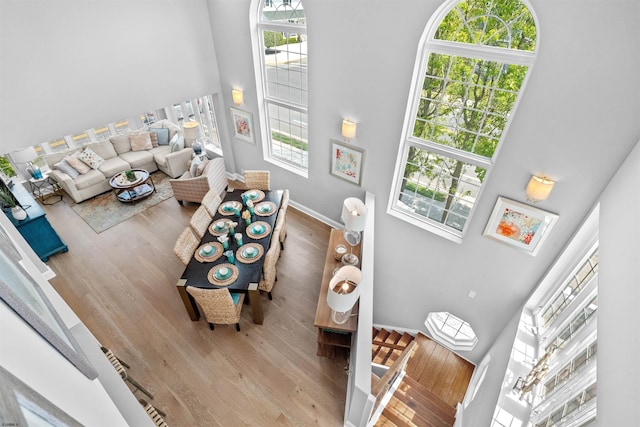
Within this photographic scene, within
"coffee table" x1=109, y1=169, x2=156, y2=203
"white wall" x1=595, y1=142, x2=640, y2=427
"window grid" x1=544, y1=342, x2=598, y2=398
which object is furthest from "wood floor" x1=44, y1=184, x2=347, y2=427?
"white wall" x1=595, y1=142, x2=640, y2=427

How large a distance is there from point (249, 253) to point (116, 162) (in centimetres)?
515

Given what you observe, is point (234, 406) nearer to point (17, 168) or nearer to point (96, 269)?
point (96, 269)

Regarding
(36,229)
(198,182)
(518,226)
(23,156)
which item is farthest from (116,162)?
(518,226)

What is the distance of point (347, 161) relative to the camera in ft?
15.9

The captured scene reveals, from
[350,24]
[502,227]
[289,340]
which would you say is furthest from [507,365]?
[350,24]

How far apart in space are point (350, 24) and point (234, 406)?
4759 millimetres

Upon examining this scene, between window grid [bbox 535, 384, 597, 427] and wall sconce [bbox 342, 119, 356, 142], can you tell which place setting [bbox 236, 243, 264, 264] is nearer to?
wall sconce [bbox 342, 119, 356, 142]

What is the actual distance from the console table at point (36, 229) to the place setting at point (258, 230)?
328 centimetres

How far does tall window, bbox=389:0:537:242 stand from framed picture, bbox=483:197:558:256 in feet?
1.18

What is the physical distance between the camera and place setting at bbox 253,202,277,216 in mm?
4852

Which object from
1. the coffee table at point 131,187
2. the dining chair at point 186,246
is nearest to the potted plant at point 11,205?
the coffee table at point 131,187

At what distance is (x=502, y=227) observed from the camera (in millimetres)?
3727

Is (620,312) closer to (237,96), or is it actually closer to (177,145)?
(237,96)

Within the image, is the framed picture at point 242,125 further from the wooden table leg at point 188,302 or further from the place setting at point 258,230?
the wooden table leg at point 188,302
